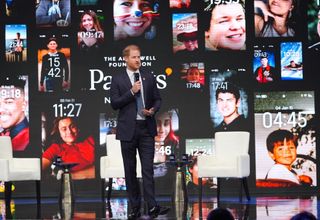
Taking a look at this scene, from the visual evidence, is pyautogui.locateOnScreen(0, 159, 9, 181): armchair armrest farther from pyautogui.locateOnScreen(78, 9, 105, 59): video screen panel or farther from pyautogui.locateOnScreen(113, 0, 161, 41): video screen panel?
pyautogui.locateOnScreen(113, 0, 161, 41): video screen panel

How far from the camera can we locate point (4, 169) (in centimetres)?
934

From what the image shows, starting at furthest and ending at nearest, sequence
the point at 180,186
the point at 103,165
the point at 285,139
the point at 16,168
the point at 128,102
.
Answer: the point at 285,139, the point at 103,165, the point at 16,168, the point at 180,186, the point at 128,102

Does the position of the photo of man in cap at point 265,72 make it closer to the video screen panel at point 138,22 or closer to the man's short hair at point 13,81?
the video screen panel at point 138,22

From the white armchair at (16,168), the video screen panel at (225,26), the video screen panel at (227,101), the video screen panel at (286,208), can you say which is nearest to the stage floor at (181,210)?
the video screen panel at (286,208)

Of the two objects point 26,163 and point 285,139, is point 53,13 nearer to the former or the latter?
point 26,163

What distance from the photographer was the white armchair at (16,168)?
9359 mm

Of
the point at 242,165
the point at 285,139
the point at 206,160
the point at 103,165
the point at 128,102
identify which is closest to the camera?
the point at 128,102

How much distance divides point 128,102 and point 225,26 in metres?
5.66

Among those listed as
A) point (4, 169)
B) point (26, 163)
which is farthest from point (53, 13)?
point (4, 169)

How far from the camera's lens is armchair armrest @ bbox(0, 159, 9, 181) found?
9.33 metres

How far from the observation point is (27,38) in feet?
39.4

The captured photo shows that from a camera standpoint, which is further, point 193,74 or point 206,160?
point 193,74

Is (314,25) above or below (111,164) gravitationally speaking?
above

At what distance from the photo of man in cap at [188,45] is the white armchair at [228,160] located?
1.83 metres
